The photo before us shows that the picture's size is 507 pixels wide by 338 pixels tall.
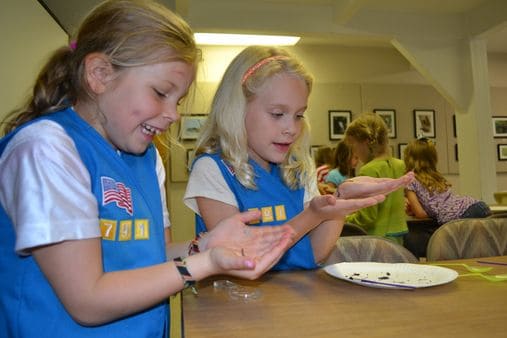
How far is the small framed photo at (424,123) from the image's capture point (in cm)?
579

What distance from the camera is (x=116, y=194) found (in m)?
0.87

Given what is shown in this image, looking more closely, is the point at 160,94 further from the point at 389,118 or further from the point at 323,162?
the point at 389,118

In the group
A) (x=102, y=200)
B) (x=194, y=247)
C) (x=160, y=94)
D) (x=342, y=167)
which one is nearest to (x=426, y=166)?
(x=342, y=167)

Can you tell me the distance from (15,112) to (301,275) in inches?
30.7

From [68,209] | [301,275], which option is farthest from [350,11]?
[68,209]

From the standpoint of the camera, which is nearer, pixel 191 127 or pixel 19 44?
pixel 19 44

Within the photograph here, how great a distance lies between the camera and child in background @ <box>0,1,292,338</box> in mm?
703

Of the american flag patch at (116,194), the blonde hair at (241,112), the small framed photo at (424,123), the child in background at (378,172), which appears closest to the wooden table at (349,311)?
the american flag patch at (116,194)

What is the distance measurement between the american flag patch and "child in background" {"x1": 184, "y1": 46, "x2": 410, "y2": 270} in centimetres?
44

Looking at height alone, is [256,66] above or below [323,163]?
above

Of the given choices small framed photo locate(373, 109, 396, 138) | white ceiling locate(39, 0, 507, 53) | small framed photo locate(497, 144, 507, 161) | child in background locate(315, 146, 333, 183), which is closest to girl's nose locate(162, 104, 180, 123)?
white ceiling locate(39, 0, 507, 53)

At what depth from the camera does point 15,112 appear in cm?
92

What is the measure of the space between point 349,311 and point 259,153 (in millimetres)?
735

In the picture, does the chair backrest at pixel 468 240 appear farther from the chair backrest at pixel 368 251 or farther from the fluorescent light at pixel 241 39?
the fluorescent light at pixel 241 39
